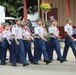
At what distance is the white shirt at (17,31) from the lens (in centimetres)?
1380

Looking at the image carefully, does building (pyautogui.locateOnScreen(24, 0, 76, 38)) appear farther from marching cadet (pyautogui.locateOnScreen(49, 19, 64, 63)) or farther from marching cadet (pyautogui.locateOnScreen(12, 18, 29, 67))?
marching cadet (pyautogui.locateOnScreen(12, 18, 29, 67))

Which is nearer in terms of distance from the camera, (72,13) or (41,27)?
(41,27)

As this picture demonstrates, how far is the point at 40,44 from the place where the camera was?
14.2m

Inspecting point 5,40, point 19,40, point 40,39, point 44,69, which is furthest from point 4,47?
point 44,69

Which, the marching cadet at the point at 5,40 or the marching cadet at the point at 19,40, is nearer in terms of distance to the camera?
the marching cadet at the point at 19,40

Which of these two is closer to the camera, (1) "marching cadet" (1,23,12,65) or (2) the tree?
(1) "marching cadet" (1,23,12,65)

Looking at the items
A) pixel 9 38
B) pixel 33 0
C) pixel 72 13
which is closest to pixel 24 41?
pixel 9 38

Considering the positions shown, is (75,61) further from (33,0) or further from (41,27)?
(33,0)

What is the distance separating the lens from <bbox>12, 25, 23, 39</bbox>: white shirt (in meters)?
13.8

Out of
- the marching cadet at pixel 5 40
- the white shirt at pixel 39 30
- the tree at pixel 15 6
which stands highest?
the white shirt at pixel 39 30

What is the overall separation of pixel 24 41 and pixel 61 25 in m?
13.9

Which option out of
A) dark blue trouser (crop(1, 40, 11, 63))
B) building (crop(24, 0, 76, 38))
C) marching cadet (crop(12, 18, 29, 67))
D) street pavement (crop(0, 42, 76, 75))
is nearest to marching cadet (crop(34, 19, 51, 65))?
street pavement (crop(0, 42, 76, 75))

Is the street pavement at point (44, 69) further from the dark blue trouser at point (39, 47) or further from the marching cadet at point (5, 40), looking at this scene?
the marching cadet at point (5, 40)

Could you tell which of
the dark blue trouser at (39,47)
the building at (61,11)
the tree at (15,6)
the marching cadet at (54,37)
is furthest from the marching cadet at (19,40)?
the tree at (15,6)
